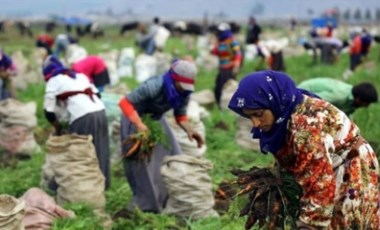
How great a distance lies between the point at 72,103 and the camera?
4746mm

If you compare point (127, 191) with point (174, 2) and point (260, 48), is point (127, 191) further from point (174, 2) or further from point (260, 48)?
point (174, 2)

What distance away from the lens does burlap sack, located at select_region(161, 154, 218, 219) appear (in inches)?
172

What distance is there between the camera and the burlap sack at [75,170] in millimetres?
4312

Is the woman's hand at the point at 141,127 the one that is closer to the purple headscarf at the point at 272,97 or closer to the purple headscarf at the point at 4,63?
the purple headscarf at the point at 272,97

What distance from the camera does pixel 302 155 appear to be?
7.68 feet

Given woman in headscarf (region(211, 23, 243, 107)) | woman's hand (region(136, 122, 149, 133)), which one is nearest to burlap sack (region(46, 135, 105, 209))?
woman's hand (region(136, 122, 149, 133))

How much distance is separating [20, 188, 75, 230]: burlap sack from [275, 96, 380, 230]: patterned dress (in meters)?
1.76

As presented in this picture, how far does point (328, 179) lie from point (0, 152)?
15.2ft

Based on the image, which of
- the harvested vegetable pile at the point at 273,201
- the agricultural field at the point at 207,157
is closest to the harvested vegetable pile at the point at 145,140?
the agricultural field at the point at 207,157

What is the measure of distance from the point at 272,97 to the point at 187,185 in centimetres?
218

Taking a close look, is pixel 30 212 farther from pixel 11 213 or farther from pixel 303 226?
pixel 303 226

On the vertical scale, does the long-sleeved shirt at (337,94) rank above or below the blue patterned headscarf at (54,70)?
below

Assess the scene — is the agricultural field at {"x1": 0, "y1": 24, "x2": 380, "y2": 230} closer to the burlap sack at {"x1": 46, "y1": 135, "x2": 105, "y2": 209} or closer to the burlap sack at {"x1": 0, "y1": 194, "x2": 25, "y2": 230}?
the burlap sack at {"x1": 46, "y1": 135, "x2": 105, "y2": 209}

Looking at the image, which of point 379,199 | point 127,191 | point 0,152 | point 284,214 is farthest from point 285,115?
point 0,152
